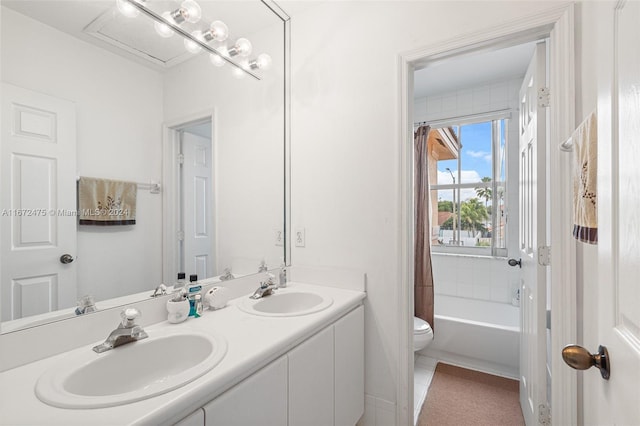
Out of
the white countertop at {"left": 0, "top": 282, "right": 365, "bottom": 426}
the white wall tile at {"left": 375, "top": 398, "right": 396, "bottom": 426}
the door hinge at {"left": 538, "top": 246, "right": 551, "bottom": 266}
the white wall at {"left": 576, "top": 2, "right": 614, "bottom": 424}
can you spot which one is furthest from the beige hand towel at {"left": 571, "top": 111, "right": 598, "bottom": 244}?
the white wall tile at {"left": 375, "top": 398, "right": 396, "bottom": 426}

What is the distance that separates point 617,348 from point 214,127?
63.3 inches

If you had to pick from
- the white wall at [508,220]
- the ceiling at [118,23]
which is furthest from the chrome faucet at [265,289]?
the white wall at [508,220]

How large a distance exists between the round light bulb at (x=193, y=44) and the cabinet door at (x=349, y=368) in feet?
4.65

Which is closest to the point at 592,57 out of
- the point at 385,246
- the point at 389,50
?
the point at 389,50

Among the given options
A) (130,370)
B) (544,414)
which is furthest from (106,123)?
(544,414)

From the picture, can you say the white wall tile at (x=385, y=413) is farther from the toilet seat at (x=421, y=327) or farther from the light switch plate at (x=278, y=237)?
the light switch plate at (x=278, y=237)

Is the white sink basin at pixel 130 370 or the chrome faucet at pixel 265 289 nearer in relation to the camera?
the white sink basin at pixel 130 370

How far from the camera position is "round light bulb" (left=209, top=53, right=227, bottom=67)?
1477mm

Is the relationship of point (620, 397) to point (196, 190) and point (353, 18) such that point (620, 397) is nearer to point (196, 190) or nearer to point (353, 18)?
point (196, 190)

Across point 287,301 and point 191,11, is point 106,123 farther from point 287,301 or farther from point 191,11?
point 287,301

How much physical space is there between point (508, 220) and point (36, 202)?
131 inches

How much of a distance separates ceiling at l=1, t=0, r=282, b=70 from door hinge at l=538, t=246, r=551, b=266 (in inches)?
71.7

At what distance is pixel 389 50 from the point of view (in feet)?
5.09

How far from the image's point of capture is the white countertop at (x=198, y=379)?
0.61 meters
